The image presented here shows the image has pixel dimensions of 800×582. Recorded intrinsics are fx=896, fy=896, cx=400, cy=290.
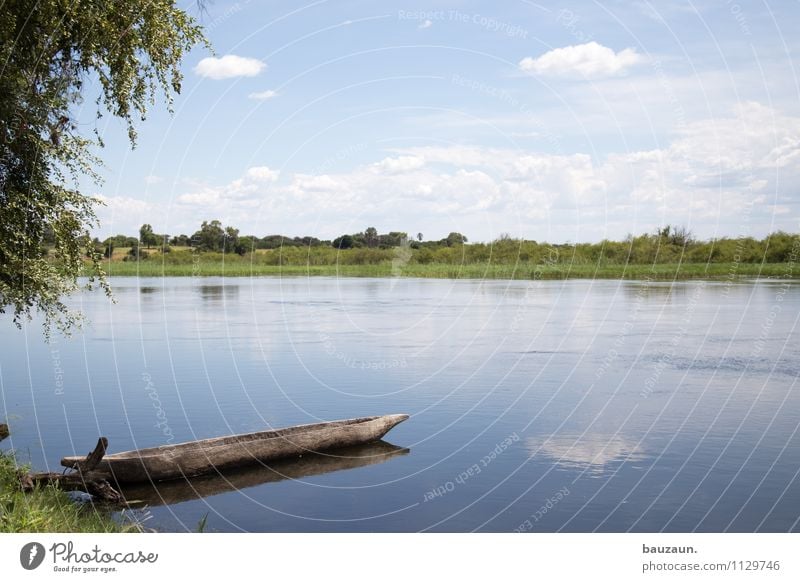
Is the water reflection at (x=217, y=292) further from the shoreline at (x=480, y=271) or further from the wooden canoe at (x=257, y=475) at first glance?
the wooden canoe at (x=257, y=475)

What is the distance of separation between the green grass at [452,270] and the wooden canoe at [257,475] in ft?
143

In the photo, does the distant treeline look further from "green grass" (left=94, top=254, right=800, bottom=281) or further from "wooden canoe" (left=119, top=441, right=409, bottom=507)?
"wooden canoe" (left=119, top=441, right=409, bottom=507)

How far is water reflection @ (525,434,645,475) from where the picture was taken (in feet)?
43.4

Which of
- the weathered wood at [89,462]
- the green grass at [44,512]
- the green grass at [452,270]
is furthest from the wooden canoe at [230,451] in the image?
the green grass at [452,270]

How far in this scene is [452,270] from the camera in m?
70.2

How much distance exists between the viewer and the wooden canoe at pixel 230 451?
11625mm

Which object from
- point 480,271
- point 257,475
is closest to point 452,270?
point 480,271

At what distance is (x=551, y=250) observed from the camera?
70.1m

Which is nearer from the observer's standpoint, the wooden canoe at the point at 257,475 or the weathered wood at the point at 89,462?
the weathered wood at the point at 89,462

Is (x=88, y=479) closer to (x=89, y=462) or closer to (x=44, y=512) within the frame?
(x=89, y=462)

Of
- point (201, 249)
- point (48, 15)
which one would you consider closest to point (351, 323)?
point (48, 15)

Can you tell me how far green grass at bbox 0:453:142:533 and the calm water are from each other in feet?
3.19

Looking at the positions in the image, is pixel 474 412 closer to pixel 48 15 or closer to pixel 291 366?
pixel 291 366
